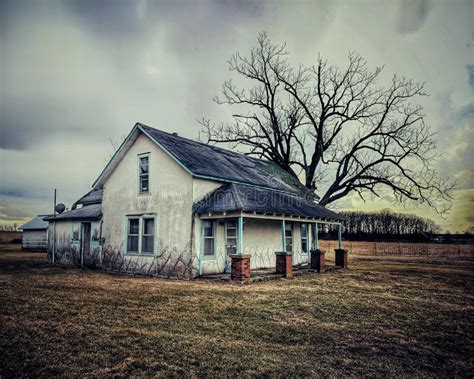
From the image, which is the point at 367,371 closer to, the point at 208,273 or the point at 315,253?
the point at 208,273

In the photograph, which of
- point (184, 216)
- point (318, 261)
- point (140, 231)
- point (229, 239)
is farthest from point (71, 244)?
point (318, 261)

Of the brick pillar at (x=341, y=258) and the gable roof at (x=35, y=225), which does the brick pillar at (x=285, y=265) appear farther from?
the gable roof at (x=35, y=225)

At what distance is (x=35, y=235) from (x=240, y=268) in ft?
110

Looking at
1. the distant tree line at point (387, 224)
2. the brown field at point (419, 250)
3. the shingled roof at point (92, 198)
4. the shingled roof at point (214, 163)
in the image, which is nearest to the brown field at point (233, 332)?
the shingled roof at point (214, 163)

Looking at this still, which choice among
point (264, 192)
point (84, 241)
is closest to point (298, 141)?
point (264, 192)

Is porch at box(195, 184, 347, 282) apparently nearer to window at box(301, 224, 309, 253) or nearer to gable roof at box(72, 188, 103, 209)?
window at box(301, 224, 309, 253)

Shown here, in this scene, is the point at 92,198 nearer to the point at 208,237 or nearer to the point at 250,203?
the point at 208,237

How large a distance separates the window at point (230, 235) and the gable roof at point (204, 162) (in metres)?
1.90

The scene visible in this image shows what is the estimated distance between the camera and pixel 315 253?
16438mm

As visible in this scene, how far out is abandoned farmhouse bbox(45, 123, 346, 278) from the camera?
13.6 metres

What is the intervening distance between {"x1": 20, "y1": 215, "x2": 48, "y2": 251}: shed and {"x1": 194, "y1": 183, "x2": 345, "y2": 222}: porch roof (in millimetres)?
29060

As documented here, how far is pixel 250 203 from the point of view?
45.1 feet

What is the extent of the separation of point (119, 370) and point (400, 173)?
26.9m

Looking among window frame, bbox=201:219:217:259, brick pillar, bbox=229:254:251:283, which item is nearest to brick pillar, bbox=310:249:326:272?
window frame, bbox=201:219:217:259
